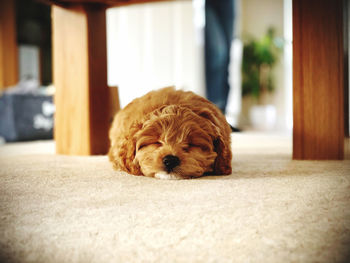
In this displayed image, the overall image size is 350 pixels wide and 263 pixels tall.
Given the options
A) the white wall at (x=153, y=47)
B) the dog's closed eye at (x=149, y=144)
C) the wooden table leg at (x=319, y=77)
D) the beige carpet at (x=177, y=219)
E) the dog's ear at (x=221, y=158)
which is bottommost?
the beige carpet at (x=177, y=219)

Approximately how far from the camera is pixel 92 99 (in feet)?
8.14

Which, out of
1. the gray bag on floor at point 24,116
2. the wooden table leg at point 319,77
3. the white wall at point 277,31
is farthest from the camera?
the white wall at point 277,31

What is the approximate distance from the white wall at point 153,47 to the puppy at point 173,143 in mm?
2890

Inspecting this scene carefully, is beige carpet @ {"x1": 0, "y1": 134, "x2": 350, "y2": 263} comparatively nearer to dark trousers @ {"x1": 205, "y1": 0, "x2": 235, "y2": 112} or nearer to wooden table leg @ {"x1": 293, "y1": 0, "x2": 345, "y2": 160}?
wooden table leg @ {"x1": 293, "y1": 0, "x2": 345, "y2": 160}

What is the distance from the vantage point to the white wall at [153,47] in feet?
16.3

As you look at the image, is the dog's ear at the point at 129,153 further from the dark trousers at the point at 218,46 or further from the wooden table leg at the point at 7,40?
the wooden table leg at the point at 7,40

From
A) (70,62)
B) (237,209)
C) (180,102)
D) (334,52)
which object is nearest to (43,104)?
(70,62)

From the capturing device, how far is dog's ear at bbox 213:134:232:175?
5.42 feet

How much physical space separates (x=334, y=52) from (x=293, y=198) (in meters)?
1.20

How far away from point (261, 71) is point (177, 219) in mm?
6366

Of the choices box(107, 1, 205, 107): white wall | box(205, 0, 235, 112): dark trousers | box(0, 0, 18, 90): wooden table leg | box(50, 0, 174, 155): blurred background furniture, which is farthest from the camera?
box(0, 0, 18, 90): wooden table leg

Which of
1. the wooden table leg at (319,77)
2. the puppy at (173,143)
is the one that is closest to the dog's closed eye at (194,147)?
the puppy at (173,143)

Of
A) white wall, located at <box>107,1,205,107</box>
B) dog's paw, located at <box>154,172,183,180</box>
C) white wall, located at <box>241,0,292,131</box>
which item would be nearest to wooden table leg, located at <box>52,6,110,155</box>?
dog's paw, located at <box>154,172,183,180</box>

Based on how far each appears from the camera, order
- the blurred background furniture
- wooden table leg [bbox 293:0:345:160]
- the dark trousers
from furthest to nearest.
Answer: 1. the dark trousers
2. the blurred background furniture
3. wooden table leg [bbox 293:0:345:160]
